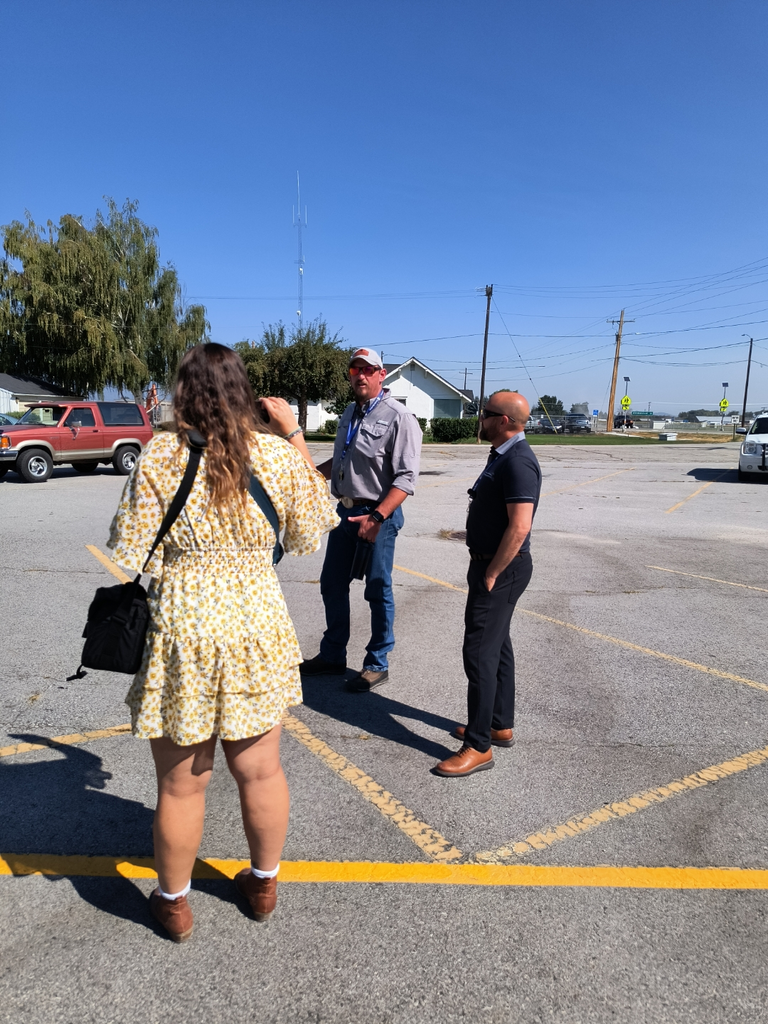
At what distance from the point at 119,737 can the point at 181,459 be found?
7.33ft

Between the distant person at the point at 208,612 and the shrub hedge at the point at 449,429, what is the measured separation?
39.1m

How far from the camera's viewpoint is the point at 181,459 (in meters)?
2.07

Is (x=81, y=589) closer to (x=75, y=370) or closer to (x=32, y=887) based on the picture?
(x=32, y=887)

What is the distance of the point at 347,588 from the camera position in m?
4.43

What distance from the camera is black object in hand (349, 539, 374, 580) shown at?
13.7 feet

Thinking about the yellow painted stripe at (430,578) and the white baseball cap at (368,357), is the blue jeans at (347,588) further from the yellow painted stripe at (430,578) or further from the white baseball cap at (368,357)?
the yellow painted stripe at (430,578)

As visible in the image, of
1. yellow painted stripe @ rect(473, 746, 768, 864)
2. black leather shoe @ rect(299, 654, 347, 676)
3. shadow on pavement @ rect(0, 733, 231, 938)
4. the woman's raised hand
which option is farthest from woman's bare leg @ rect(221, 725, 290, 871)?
black leather shoe @ rect(299, 654, 347, 676)

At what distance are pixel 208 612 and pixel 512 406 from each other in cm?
177

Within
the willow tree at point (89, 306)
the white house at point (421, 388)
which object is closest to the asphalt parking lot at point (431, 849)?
the willow tree at point (89, 306)

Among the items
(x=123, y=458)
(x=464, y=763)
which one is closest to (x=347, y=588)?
(x=464, y=763)

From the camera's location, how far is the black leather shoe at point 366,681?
436 centimetres

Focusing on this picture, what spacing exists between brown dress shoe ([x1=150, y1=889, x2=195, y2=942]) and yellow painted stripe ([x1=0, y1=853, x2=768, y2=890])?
0.32 metres

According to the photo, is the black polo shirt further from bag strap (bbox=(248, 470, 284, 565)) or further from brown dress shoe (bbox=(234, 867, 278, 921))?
brown dress shoe (bbox=(234, 867, 278, 921))

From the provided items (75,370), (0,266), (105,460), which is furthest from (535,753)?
(0,266)
